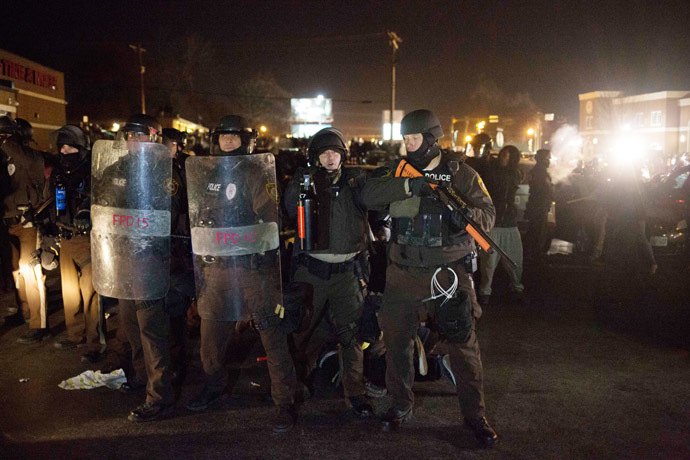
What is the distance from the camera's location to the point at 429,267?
4.07 metres

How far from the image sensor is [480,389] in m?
4.01

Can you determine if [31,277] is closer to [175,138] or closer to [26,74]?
[175,138]

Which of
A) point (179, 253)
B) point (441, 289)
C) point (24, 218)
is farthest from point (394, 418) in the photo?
point (24, 218)

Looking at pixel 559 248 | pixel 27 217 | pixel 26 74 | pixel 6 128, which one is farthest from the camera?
pixel 26 74

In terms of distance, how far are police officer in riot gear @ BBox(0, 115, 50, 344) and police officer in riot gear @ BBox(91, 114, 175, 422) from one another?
2.37 metres

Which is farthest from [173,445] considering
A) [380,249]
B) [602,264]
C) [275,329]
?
[602,264]

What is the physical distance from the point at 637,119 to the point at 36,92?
6347 centimetres

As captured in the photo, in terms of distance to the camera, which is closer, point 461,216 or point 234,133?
point 461,216

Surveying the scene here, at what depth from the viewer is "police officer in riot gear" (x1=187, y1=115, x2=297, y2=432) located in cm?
391

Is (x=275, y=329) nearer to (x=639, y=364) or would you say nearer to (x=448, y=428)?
(x=448, y=428)

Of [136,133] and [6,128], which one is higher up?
[6,128]

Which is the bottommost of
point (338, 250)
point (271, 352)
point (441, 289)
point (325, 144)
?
point (271, 352)

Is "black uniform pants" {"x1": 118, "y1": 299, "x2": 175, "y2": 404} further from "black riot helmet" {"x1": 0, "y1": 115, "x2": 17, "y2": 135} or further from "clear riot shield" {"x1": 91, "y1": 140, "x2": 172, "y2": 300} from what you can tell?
"black riot helmet" {"x1": 0, "y1": 115, "x2": 17, "y2": 135}

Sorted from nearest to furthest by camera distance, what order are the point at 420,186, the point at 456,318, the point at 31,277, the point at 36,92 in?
the point at 420,186 < the point at 456,318 < the point at 31,277 < the point at 36,92
